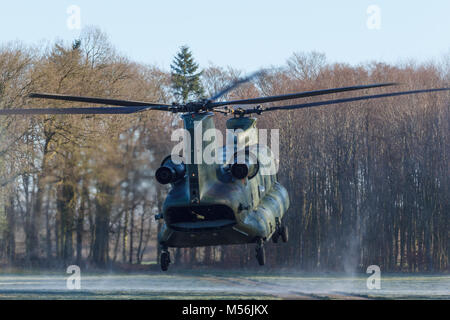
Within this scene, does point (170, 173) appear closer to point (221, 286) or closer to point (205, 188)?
point (205, 188)

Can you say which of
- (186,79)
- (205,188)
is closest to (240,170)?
(205,188)

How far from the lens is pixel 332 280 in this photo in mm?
41406

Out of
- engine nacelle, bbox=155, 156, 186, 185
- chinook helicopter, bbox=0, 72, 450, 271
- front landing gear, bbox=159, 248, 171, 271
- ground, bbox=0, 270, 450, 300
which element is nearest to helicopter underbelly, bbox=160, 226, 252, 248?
chinook helicopter, bbox=0, 72, 450, 271

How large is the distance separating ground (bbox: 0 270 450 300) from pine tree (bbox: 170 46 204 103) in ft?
33.6

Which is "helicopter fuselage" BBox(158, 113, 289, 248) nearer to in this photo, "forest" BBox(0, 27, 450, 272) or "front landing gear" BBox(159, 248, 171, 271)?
"front landing gear" BBox(159, 248, 171, 271)

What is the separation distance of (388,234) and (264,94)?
1309 cm

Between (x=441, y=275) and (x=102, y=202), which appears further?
(x=441, y=275)

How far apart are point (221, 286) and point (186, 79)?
1538 centimetres

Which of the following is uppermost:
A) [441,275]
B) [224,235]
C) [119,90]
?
[119,90]

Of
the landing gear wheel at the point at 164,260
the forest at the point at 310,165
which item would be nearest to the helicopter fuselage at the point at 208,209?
the landing gear wheel at the point at 164,260

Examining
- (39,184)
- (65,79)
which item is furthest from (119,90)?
(39,184)

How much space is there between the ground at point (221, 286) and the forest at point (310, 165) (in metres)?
1.75

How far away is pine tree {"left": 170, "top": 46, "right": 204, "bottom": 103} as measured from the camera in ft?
138

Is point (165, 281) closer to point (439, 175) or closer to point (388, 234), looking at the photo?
point (388, 234)
